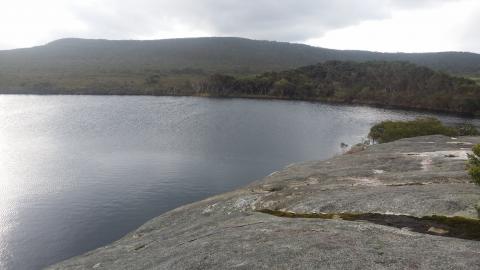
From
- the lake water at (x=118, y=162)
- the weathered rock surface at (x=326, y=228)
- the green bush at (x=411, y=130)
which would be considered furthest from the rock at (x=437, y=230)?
the green bush at (x=411, y=130)

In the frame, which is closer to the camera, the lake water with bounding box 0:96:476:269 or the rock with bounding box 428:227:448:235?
the rock with bounding box 428:227:448:235

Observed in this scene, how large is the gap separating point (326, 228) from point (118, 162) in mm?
70041

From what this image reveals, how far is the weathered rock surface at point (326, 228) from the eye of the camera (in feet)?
56.0

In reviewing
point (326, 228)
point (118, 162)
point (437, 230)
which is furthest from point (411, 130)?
point (326, 228)

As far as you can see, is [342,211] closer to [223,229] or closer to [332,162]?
[223,229]

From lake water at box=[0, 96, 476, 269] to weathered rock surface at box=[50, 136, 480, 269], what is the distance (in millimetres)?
21780

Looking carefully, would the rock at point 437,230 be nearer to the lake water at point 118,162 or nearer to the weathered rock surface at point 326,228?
the weathered rock surface at point 326,228

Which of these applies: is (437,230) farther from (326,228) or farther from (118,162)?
(118,162)

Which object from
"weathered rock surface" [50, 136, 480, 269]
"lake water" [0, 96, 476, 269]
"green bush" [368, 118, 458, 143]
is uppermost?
"weathered rock surface" [50, 136, 480, 269]

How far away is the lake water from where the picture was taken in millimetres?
53469

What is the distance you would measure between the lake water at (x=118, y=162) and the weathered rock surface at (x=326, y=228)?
21.8 m

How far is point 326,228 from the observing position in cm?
2167

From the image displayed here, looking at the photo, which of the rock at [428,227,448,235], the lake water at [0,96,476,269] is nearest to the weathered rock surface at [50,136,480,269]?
the rock at [428,227,448,235]

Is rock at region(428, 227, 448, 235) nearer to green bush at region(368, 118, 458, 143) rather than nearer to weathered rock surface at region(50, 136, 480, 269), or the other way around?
weathered rock surface at region(50, 136, 480, 269)
